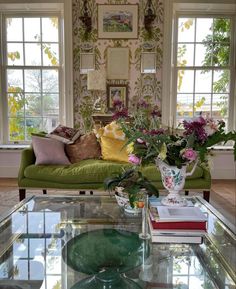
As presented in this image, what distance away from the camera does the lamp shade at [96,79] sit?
14.3 feet

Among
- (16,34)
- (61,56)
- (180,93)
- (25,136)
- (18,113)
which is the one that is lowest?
(25,136)

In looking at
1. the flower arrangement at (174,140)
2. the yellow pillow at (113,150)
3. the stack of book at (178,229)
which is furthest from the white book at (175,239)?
the yellow pillow at (113,150)

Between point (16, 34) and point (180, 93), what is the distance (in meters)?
2.66

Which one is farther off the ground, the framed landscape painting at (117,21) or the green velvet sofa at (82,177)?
the framed landscape painting at (117,21)

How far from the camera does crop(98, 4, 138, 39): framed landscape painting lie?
4.60m

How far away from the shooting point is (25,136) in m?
5.04

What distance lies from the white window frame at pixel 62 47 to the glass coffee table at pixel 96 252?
2.93 m

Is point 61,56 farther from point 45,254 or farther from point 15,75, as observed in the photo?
point 45,254

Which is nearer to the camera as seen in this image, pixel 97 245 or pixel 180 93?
pixel 97 245

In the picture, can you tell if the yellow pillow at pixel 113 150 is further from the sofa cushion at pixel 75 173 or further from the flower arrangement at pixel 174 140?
the flower arrangement at pixel 174 140

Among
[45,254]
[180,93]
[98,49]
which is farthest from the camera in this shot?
[180,93]

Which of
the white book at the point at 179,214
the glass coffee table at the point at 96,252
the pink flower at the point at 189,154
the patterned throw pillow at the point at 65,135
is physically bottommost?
the glass coffee table at the point at 96,252

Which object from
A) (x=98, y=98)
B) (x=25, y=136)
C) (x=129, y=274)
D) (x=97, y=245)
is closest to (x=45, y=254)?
(x=97, y=245)

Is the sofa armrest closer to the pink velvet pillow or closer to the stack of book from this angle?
the pink velvet pillow
